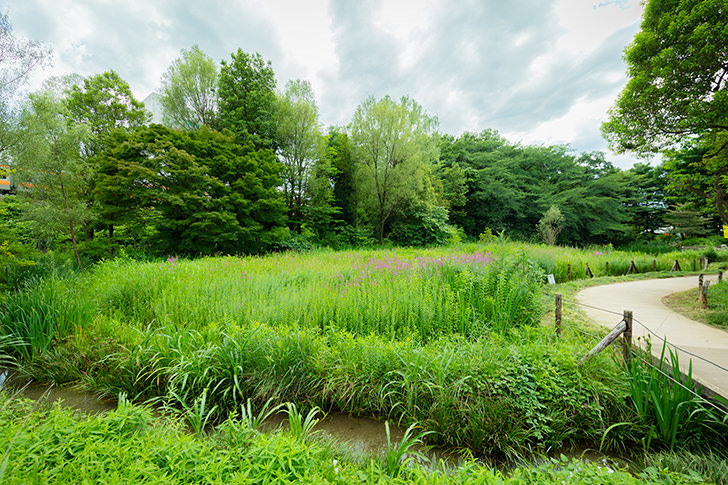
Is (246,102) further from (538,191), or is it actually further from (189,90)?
(538,191)

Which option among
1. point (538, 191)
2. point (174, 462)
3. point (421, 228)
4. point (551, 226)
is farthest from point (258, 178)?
point (538, 191)

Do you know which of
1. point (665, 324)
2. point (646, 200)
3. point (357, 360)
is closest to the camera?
point (357, 360)

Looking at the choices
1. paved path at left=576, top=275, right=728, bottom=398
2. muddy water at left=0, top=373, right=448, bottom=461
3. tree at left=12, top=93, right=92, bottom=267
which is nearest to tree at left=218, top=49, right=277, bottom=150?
tree at left=12, top=93, right=92, bottom=267

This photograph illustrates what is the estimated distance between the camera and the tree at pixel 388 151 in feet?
48.4

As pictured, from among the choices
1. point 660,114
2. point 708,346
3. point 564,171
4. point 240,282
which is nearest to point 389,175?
point 660,114

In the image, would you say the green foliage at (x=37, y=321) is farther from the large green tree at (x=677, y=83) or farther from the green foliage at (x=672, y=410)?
the large green tree at (x=677, y=83)

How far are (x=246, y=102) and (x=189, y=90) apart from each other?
113 inches

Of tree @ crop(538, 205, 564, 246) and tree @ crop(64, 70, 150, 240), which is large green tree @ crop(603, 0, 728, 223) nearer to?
tree @ crop(538, 205, 564, 246)

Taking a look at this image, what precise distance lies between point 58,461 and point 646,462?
3846mm

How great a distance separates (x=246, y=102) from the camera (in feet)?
48.8

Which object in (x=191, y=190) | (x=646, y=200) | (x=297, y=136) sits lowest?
(x=191, y=190)

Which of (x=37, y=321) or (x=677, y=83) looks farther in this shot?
(x=677, y=83)

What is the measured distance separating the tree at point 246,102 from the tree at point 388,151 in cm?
495

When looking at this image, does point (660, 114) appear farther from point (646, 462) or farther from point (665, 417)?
point (646, 462)
